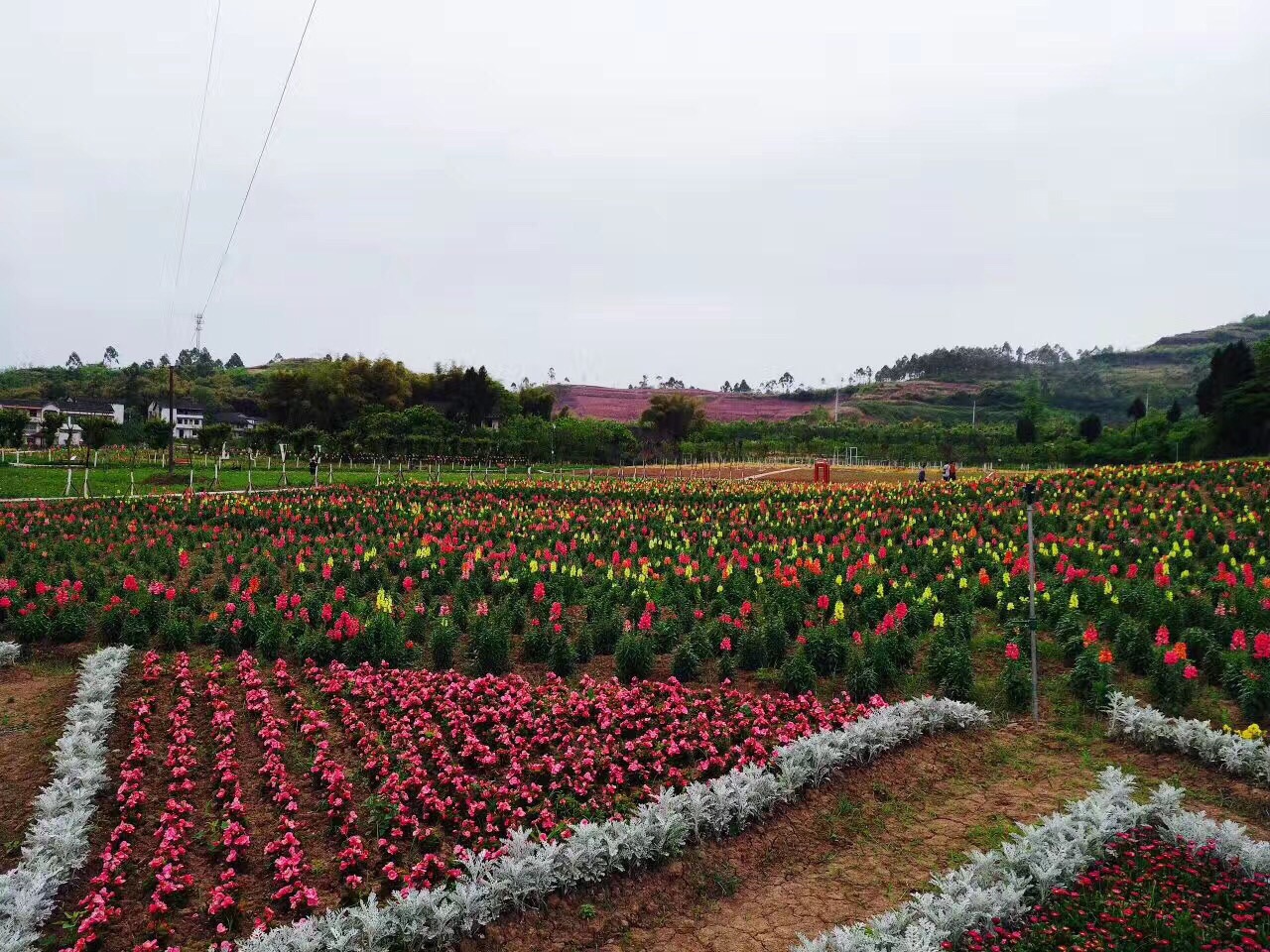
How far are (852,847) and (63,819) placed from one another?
6483mm

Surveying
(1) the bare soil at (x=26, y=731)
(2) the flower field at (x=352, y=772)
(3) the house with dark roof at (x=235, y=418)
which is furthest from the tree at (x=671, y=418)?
(2) the flower field at (x=352, y=772)

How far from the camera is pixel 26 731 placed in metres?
8.68

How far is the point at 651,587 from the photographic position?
48.7 feet

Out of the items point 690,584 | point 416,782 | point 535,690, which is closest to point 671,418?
point 690,584

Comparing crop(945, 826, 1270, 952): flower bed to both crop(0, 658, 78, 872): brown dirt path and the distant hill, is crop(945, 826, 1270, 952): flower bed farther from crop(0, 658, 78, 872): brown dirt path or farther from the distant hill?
the distant hill

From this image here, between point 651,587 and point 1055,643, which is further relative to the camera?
point 651,587

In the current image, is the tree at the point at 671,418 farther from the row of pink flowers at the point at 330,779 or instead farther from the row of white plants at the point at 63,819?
the row of white plants at the point at 63,819

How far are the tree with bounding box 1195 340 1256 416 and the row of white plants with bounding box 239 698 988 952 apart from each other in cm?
5865

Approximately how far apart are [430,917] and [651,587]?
967 cm

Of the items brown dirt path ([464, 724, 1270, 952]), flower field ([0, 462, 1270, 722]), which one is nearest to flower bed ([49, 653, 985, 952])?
brown dirt path ([464, 724, 1270, 952])

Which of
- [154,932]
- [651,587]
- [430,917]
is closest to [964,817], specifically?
[430,917]

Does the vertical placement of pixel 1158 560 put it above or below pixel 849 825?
above

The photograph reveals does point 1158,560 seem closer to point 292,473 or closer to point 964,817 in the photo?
point 964,817

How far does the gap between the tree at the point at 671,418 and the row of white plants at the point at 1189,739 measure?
80191mm
